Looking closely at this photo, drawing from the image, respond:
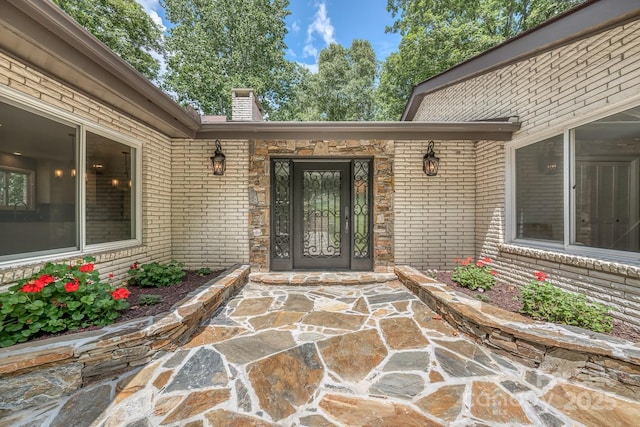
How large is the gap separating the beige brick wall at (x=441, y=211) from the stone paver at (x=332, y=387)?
1845 mm

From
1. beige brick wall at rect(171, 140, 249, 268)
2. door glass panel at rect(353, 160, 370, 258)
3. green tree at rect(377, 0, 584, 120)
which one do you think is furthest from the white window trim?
green tree at rect(377, 0, 584, 120)

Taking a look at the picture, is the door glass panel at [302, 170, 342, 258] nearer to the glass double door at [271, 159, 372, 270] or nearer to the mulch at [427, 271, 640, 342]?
the glass double door at [271, 159, 372, 270]

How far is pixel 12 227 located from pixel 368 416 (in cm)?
353

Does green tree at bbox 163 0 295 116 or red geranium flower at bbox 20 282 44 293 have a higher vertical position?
green tree at bbox 163 0 295 116

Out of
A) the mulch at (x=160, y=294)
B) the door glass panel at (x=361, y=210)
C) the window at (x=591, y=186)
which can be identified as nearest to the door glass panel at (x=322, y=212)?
the door glass panel at (x=361, y=210)

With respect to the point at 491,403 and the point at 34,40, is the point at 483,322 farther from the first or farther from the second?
the point at 34,40

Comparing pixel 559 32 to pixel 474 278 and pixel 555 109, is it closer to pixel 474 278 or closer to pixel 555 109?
pixel 555 109

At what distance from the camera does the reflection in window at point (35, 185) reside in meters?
2.33

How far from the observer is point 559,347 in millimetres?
1993

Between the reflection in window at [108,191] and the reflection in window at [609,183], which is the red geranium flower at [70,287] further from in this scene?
the reflection in window at [609,183]

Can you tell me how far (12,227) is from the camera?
237 cm

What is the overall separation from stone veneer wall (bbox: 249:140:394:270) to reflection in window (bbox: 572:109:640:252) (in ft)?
7.73

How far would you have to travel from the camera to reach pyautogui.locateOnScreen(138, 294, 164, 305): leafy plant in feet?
8.93

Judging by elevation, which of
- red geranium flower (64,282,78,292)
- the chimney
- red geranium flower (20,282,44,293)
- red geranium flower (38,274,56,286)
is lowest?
red geranium flower (64,282,78,292)
